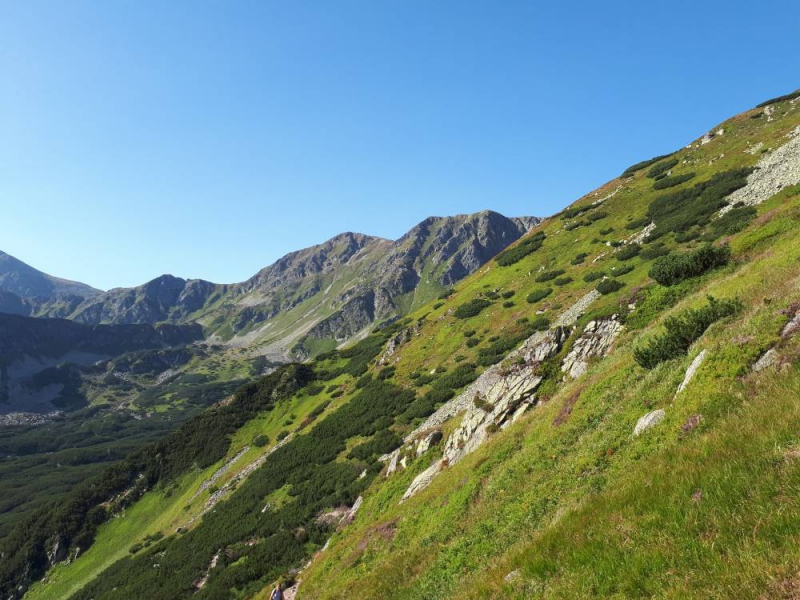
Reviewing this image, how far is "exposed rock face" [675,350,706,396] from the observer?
11555mm

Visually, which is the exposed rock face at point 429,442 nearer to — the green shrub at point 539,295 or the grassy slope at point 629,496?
the grassy slope at point 629,496

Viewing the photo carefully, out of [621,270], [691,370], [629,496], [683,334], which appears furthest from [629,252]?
[629,496]

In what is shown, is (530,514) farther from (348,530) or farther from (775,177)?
(775,177)

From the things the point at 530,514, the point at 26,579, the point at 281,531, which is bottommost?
the point at 26,579

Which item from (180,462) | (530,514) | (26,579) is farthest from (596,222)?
(26,579)

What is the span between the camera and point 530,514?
37.9 feet

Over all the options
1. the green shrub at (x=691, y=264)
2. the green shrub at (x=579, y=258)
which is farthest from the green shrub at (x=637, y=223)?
the green shrub at (x=691, y=264)

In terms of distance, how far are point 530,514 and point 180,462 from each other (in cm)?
6763

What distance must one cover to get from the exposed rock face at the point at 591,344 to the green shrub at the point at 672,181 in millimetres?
48288

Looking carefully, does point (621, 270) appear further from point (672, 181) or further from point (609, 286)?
point (672, 181)

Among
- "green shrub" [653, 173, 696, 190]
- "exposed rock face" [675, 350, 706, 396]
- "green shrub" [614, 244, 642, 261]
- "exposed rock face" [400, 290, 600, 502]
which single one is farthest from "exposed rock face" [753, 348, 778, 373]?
"green shrub" [653, 173, 696, 190]

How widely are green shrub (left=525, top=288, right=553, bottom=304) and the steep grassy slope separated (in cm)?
37

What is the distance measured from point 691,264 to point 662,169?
59.0 metres

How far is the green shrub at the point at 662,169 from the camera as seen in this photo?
7078 centimetres
